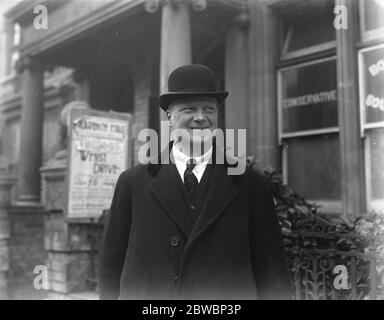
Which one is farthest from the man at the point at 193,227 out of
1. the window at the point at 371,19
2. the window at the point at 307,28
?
the window at the point at 307,28

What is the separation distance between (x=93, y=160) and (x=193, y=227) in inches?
153

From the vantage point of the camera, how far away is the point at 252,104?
6602 mm

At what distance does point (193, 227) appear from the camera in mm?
2119

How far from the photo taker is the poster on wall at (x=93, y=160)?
5629 millimetres

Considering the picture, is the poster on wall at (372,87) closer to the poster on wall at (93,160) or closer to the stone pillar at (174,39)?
the stone pillar at (174,39)

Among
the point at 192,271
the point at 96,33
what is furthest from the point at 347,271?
the point at 96,33

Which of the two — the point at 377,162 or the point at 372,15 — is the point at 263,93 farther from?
the point at 377,162

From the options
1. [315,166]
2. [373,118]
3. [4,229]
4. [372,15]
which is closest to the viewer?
[373,118]

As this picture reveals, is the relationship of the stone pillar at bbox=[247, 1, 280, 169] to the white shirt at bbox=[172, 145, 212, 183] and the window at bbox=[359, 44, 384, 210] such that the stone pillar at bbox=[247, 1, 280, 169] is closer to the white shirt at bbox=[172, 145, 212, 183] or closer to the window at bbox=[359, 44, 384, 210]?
the window at bbox=[359, 44, 384, 210]

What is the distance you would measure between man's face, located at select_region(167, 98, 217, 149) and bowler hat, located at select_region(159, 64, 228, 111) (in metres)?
0.03

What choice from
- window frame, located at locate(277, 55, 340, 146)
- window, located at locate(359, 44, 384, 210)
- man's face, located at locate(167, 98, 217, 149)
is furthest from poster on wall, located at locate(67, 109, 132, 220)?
man's face, located at locate(167, 98, 217, 149)

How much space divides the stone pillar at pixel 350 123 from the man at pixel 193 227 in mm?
3453

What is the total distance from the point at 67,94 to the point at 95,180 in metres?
6.05

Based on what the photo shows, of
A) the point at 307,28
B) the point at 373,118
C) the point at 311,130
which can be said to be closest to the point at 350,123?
the point at 373,118
